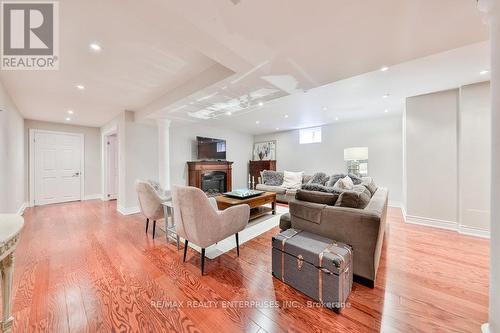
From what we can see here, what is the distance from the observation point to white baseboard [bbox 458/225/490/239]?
9.21 feet

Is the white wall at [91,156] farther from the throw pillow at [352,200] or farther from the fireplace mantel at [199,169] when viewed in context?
the throw pillow at [352,200]

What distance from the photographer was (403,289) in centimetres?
167

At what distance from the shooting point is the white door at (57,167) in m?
5.08

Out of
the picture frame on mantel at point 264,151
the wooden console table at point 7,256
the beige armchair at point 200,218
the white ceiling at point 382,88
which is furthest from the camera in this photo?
the picture frame on mantel at point 264,151

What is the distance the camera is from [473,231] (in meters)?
2.88

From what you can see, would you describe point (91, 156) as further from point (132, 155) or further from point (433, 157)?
point (433, 157)

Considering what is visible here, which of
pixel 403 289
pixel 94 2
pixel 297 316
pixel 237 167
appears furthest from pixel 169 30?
pixel 237 167

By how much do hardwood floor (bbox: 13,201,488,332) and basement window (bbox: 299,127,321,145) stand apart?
4294 millimetres

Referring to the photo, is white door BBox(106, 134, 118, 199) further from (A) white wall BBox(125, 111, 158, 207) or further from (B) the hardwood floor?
(B) the hardwood floor

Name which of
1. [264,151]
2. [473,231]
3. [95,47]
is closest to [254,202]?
[95,47]

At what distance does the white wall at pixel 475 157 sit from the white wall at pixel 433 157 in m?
0.18

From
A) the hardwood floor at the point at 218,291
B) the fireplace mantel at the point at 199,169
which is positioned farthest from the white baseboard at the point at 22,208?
the fireplace mantel at the point at 199,169
